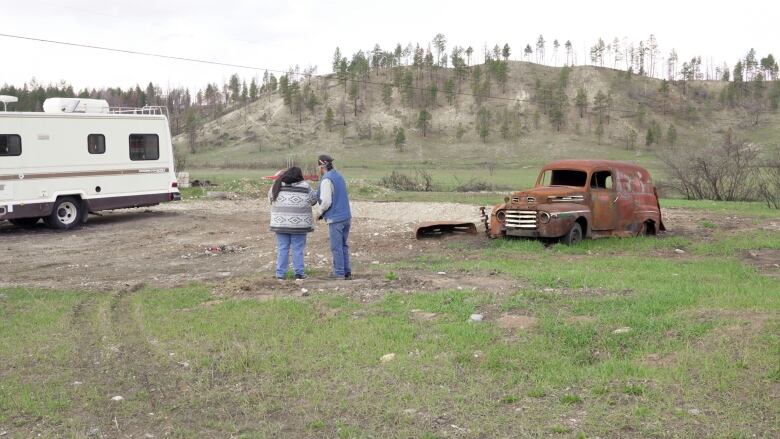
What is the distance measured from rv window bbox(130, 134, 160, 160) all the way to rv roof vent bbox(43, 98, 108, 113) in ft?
3.93

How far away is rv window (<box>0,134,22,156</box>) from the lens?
1631cm

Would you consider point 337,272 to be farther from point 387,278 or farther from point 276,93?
point 276,93

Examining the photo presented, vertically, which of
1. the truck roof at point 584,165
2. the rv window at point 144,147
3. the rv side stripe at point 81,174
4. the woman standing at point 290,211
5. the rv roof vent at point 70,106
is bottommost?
the woman standing at point 290,211

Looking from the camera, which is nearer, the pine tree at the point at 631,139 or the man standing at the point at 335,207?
the man standing at the point at 335,207

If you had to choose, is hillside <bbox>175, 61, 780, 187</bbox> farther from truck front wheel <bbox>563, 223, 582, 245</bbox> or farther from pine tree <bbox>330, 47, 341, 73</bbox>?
truck front wheel <bbox>563, 223, 582, 245</bbox>

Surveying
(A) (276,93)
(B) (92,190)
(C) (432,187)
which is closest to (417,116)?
(A) (276,93)

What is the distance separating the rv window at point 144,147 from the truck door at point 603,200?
11.9 m

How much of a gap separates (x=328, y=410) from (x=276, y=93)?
134 metres

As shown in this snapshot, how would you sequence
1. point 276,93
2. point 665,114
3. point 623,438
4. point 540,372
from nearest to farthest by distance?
point 623,438, point 540,372, point 665,114, point 276,93

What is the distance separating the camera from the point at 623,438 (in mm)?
4590

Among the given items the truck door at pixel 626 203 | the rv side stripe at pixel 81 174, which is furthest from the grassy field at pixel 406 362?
the rv side stripe at pixel 81 174

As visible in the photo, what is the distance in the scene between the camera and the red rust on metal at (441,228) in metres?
15.3

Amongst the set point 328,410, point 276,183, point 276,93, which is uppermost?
point 276,93

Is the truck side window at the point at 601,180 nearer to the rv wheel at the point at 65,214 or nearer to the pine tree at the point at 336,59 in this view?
the rv wheel at the point at 65,214
